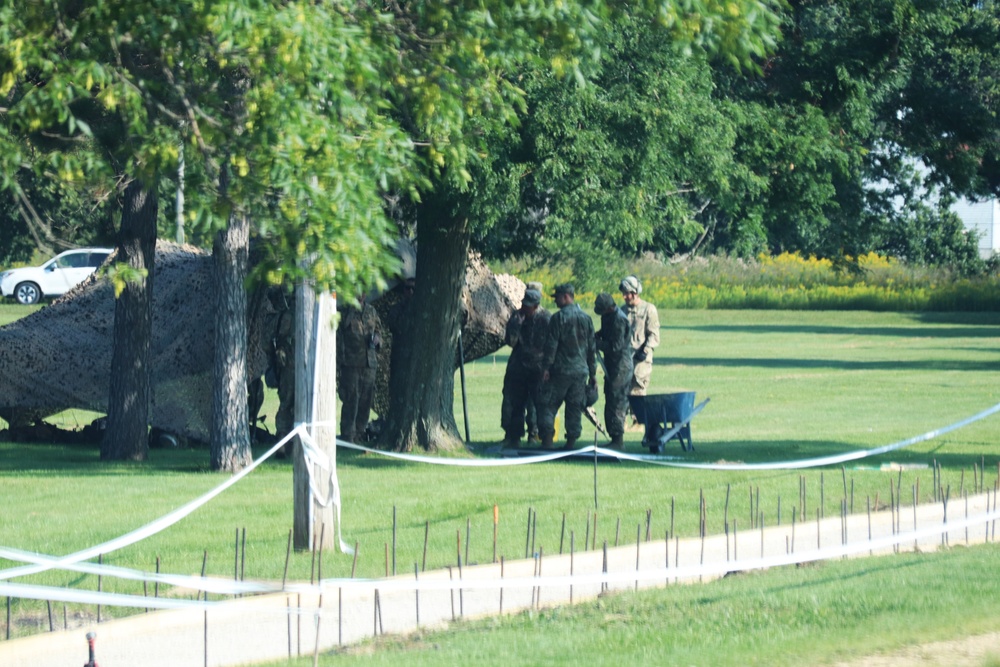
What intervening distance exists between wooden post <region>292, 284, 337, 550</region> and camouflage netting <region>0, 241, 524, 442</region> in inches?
256

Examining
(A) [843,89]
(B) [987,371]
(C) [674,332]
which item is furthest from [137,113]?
(C) [674,332]

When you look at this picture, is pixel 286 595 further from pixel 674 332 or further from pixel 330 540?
pixel 674 332

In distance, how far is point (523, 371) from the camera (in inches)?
629

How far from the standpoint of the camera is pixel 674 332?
138ft

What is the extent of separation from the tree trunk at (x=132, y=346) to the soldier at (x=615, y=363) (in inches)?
180

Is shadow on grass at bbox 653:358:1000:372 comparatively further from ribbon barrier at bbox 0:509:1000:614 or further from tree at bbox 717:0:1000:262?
ribbon barrier at bbox 0:509:1000:614

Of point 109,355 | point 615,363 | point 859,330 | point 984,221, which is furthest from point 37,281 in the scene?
point 984,221

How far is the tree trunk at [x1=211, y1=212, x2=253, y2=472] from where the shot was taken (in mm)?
14297

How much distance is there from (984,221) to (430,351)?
5646 cm

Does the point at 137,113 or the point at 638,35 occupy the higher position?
the point at 638,35

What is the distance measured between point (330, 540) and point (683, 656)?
3.49m

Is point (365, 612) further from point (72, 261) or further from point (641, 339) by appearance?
point (72, 261)

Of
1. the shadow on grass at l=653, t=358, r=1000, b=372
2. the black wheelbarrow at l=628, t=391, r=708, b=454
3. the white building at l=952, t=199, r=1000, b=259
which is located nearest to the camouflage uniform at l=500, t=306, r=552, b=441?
the black wheelbarrow at l=628, t=391, r=708, b=454

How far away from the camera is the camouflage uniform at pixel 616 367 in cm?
1539
